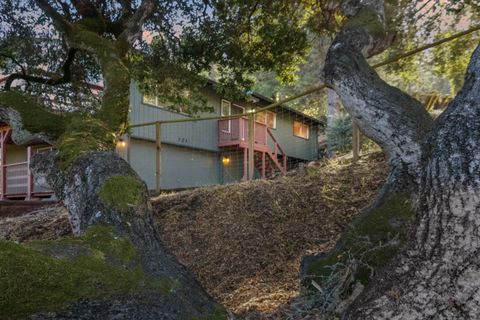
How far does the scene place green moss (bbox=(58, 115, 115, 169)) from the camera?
3.76 meters

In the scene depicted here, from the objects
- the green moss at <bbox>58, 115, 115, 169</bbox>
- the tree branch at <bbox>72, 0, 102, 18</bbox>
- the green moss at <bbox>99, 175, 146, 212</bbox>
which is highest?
the tree branch at <bbox>72, 0, 102, 18</bbox>

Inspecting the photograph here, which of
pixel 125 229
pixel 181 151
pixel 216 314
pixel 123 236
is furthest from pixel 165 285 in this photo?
pixel 181 151

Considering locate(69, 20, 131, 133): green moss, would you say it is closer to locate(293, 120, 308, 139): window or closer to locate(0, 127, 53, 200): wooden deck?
locate(0, 127, 53, 200): wooden deck

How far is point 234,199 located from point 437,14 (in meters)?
4.60

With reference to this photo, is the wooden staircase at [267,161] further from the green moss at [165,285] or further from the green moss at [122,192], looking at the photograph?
the green moss at [165,285]

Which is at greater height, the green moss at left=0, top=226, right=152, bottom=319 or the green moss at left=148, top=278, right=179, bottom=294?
the green moss at left=0, top=226, right=152, bottom=319

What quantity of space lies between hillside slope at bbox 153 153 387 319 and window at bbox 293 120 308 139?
1545 cm

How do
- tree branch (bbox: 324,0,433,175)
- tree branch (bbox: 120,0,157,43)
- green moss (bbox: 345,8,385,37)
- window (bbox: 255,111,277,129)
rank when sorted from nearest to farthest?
tree branch (bbox: 324,0,433,175)
green moss (bbox: 345,8,385,37)
tree branch (bbox: 120,0,157,43)
window (bbox: 255,111,277,129)

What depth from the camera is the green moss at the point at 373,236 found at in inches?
110

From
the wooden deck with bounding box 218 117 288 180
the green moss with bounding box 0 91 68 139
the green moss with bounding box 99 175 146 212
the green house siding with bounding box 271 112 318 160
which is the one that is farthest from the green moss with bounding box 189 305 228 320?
the green house siding with bounding box 271 112 318 160

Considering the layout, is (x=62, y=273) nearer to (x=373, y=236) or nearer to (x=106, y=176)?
(x=106, y=176)

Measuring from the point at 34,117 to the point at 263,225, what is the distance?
325cm

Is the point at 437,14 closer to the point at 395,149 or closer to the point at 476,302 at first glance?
the point at 395,149

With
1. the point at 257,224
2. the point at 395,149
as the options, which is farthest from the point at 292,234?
the point at 395,149
